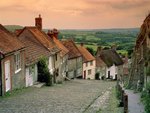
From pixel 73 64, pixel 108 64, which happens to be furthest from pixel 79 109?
pixel 108 64

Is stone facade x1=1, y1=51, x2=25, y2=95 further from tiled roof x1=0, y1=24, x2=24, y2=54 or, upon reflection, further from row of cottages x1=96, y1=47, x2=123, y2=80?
row of cottages x1=96, y1=47, x2=123, y2=80

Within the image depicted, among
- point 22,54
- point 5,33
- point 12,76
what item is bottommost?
point 12,76

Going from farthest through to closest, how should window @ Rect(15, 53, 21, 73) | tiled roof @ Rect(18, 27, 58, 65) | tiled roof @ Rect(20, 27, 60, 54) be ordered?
tiled roof @ Rect(20, 27, 60, 54) → tiled roof @ Rect(18, 27, 58, 65) → window @ Rect(15, 53, 21, 73)

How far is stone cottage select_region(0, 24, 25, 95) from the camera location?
22156 millimetres

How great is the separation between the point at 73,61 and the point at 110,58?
2516 centimetres

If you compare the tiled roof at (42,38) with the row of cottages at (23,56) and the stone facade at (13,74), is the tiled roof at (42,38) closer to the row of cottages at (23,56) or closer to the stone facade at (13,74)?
the row of cottages at (23,56)

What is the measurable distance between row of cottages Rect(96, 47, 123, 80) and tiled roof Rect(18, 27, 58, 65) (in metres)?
39.8

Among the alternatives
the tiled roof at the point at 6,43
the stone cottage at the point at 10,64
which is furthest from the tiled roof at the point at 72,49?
the tiled roof at the point at 6,43

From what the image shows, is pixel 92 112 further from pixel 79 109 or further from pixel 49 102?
pixel 49 102

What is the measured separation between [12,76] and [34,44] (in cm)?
1501

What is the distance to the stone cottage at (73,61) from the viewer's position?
64438 mm

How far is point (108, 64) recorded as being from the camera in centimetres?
8544

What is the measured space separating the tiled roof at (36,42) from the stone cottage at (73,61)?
2099cm

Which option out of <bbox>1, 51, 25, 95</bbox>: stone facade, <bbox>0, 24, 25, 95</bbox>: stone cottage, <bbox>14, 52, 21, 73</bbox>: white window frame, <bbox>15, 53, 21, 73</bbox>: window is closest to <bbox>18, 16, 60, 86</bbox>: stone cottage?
<bbox>1, 51, 25, 95</bbox>: stone facade
